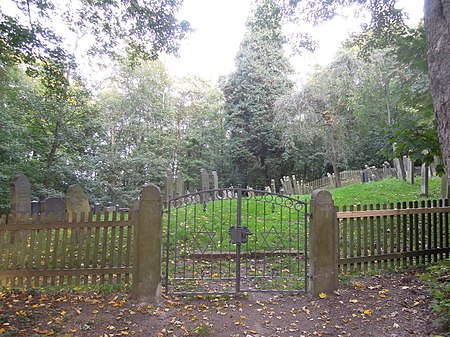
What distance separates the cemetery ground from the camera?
14.2 feet

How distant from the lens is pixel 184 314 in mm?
4891

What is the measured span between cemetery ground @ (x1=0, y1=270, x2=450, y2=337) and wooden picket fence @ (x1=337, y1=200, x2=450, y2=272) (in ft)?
1.60

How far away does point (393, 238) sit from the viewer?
6.36 m

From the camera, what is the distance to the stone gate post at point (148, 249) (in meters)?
5.19

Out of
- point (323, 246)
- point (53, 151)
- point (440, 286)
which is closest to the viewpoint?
point (440, 286)

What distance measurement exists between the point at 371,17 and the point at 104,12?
7830mm

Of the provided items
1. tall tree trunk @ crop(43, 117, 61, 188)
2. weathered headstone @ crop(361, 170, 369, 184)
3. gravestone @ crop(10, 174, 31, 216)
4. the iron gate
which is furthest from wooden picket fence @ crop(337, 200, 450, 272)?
weathered headstone @ crop(361, 170, 369, 184)

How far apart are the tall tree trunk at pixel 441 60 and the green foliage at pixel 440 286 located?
186cm

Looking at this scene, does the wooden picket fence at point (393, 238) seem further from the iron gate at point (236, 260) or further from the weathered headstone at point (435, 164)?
the weathered headstone at point (435, 164)

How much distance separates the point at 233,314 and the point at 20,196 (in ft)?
21.7

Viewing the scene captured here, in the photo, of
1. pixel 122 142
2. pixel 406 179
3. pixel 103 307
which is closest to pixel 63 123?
pixel 122 142

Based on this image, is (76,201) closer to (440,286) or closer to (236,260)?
(236,260)

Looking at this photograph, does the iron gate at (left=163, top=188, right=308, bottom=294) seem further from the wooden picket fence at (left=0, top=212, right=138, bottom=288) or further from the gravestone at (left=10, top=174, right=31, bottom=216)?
the gravestone at (left=10, top=174, right=31, bottom=216)

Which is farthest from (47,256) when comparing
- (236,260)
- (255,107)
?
(255,107)
